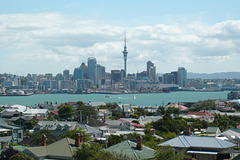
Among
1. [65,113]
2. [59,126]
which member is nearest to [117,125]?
[59,126]

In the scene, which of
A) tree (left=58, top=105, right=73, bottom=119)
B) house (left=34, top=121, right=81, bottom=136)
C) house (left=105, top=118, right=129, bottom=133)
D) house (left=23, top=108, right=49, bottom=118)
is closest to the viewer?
house (left=34, top=121, right=81, bottom=136)

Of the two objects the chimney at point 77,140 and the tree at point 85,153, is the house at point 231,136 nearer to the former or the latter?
the chimney at point 77,140

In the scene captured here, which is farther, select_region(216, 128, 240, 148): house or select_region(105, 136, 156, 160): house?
select_region(216, 128, 240, 148): house

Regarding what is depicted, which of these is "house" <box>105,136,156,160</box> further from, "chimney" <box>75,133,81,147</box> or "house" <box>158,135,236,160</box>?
"house" <box>158,135,236,160</box>

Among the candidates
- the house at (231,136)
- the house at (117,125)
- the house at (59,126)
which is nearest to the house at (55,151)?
the house at (231,136)

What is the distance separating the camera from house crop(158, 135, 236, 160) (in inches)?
874

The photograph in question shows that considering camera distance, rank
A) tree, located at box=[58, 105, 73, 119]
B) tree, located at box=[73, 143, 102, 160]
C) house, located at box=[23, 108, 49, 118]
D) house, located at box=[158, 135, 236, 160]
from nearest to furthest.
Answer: tree, located at box=[73, 143, 102, 160], house, located at box=[158, 135, 236, 160], tree, located at box=[58, 105, 73, 119], house, located at box=[23, 108, 49, 118]

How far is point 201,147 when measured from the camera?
2267 centimetres

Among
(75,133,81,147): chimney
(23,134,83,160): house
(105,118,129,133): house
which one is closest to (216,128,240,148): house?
(105,118,129,133): house

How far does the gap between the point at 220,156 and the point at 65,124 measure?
25.1 m

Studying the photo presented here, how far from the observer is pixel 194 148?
22.8 metres

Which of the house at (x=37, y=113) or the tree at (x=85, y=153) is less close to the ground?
the tree at (x=85, y=153)

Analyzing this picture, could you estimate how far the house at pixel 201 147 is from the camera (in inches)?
874

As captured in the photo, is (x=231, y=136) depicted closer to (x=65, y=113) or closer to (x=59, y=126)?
(x=59, y=126)
